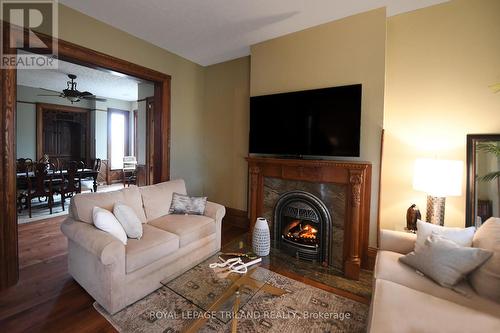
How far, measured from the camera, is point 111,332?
1.63 meters

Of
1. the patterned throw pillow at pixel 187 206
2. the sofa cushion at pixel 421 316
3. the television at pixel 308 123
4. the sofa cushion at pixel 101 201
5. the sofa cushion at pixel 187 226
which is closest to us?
the sofa cushion at pixel 421 316

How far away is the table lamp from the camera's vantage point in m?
1.99

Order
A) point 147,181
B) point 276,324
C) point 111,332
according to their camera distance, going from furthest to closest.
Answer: point 147,181
point 276,324
point 111,332

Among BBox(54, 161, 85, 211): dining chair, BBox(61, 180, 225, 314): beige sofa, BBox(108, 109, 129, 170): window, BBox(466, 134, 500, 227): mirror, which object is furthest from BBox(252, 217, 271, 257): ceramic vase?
BBox(108, 109, 129, 170): window

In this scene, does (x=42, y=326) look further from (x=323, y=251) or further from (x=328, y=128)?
(x=328, y=128)

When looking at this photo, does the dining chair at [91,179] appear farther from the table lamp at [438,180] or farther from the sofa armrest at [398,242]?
the table lamp at [438,180]

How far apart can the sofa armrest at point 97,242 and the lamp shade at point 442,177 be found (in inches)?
106

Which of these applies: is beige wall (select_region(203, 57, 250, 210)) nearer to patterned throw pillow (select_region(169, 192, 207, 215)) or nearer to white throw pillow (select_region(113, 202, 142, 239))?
patterned throw pillow (select_region(169, 192, 207, 215))

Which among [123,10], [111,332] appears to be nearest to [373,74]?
[123,10]

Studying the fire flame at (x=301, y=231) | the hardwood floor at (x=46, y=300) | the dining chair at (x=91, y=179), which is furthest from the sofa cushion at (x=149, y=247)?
the dining chair at (x=91, y=179)

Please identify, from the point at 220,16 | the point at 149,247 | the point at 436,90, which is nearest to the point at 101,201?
the point at 149,247

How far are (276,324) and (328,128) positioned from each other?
6.67 ft

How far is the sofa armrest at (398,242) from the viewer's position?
78.1 inches

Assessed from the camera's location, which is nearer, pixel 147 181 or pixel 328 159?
pixel 328 159
